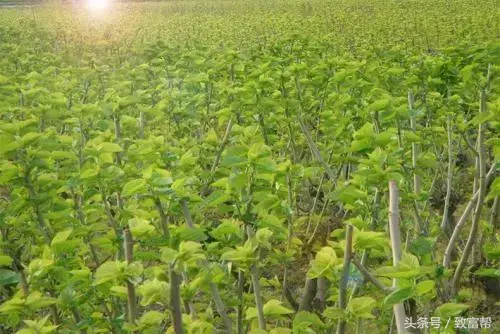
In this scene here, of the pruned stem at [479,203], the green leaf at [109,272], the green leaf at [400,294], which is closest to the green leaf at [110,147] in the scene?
the green leaf at [109,272]

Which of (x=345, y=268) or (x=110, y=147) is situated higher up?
(x=110, y=147)

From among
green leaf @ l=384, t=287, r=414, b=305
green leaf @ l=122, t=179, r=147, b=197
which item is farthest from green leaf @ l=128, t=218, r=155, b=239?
green leaf @ l=384, t=287, r=414, b=305

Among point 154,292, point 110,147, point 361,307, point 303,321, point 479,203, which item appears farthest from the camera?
point 479,203

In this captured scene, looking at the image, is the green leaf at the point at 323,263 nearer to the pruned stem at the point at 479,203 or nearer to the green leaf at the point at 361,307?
the green leaf at the point at 361,307

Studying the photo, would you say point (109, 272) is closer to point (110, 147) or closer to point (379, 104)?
point (110, 147)

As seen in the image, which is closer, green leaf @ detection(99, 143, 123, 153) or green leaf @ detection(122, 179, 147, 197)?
green leaf @ detection(122, 179, 147, 197)

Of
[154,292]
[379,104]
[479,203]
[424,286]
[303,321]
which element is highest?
[379,104]

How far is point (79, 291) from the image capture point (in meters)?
2.53

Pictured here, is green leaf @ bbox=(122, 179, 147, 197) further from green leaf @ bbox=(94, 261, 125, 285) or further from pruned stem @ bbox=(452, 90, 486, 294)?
pruned stem @ bbox=(452, 90, 486, 294)

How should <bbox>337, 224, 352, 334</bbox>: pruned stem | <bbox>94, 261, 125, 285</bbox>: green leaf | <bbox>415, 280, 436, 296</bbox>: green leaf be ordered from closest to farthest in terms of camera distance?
<bbox>415, 280, 436, 296</bbox>: green leaf
<bbox>337, 224, 352, 334</bbox>: pruned stem
<bbox>94, 261, 125, 285</bbox>: green leaf

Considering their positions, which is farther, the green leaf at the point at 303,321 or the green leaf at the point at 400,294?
the green leaf at the point at 303,321

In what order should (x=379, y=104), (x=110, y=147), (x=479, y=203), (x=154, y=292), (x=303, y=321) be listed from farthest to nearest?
1. (x=479, y=203)
2. (x=379, y=104)
3. (x=110, y=147)
4. (x=303, y=321)
5. (x=154, y=292)

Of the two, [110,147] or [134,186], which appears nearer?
[134,186]

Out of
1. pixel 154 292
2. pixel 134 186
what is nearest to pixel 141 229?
pixel 134 186
